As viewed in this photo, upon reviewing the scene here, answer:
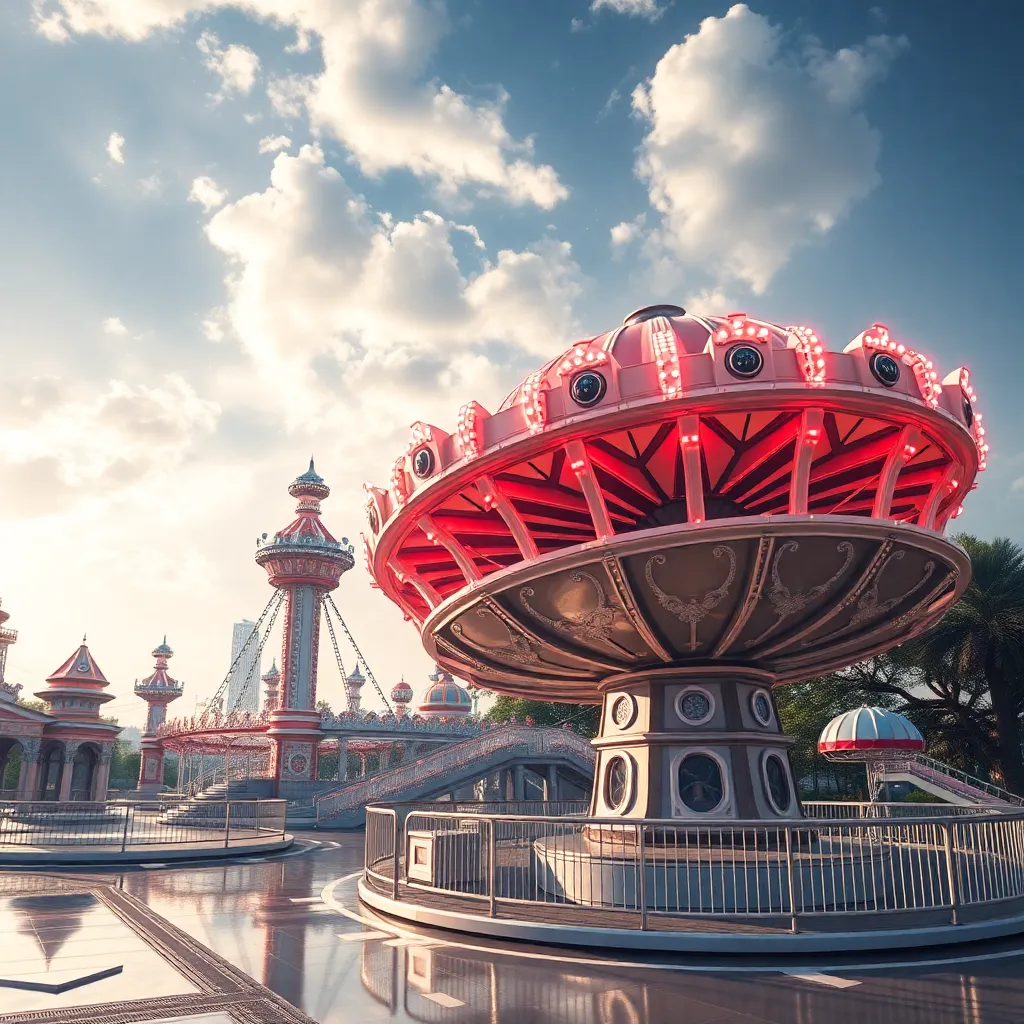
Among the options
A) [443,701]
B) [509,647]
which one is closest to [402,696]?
[443,701]

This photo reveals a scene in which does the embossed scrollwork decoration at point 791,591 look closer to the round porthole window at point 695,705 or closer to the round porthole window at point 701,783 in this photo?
the round porthole window at point 695,705

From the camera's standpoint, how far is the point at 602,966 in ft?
26.8

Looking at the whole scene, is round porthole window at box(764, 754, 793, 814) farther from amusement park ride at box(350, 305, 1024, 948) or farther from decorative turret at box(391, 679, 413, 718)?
decorative turret at box(391, 679, 413, 718)

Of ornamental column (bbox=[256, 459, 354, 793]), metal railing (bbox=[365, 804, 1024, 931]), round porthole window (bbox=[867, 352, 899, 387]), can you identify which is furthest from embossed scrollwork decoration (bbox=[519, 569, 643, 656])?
ornamental column (bbox=[256, 459, 354, 793])

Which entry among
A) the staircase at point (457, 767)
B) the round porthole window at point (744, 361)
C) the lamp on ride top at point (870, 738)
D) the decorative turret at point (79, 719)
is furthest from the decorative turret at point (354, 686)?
the round porthole window at point (744, 361)

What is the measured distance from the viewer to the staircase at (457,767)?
34.3 metres

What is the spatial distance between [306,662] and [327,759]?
219ft

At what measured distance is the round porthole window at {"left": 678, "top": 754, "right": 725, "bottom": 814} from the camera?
42.4 ft

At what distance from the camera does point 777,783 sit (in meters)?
13.6

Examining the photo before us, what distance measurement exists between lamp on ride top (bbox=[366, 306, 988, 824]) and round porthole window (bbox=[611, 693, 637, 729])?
50 mm

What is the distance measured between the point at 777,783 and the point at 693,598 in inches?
163

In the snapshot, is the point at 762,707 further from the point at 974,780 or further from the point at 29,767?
the point at 29,767

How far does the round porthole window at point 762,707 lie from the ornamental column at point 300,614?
119 feet

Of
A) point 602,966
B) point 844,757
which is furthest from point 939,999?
point 844,757
